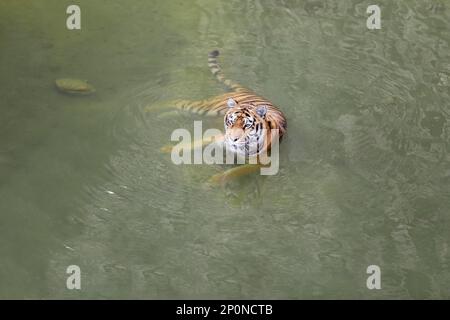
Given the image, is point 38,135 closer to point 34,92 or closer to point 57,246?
point 34,92

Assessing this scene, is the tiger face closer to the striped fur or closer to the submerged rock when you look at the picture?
the striped fur

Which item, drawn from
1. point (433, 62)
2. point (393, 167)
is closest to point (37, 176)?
point (393, 167)

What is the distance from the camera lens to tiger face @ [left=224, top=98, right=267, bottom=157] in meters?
4.18

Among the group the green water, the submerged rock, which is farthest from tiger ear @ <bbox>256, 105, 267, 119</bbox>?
the submerged rock

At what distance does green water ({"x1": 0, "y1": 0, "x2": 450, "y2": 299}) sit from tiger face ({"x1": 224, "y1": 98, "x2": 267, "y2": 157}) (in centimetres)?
18

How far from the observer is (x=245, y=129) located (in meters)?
4.18

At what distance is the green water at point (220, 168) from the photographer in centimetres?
363

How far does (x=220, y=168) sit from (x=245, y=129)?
0.28 meters

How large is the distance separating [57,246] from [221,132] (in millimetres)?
1365

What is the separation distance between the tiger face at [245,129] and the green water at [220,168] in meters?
0.18

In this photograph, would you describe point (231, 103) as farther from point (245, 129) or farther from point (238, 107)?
point (245, 129)

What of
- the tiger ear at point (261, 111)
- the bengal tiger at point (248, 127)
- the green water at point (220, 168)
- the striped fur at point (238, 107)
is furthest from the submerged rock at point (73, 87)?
the tiger ear at point (261, 111)

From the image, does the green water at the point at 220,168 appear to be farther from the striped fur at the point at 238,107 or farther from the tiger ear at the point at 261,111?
the tiger ear at the point at 261,111

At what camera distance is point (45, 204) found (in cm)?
389
